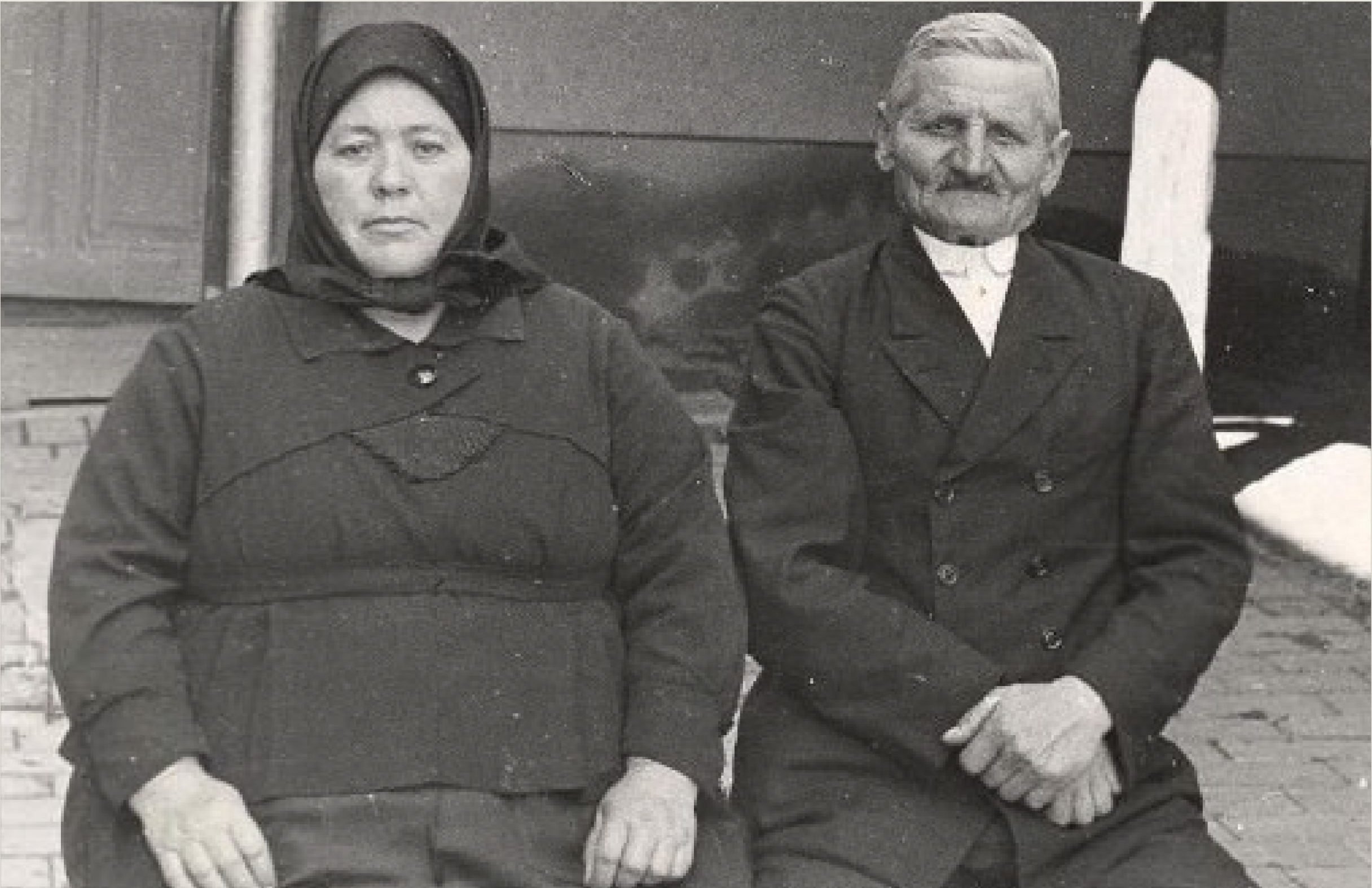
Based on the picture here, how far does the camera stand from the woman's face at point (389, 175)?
299cm

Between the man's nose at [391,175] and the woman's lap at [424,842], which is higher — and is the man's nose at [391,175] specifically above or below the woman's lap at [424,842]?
above

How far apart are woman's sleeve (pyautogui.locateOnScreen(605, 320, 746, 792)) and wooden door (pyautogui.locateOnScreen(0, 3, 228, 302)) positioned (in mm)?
6469

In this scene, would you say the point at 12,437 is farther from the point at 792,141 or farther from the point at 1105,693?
the point at 1105,693

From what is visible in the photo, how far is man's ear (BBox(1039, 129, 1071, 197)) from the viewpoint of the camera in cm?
319

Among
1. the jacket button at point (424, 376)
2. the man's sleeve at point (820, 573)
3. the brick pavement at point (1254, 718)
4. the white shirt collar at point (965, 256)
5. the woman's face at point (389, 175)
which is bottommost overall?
the brick pavement at point (1254, 718)

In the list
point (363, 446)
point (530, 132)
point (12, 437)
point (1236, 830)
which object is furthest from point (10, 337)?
point (363, 446)

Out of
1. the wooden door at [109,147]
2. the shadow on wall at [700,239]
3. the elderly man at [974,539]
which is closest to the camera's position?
the elderly man at [974,539]

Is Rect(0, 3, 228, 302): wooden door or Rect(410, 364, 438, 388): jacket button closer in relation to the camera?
Rect(410, 364, 438, 388): jacket button

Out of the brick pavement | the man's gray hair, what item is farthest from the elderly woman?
the brick pavement

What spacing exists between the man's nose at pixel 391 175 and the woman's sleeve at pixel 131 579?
32 centimetres

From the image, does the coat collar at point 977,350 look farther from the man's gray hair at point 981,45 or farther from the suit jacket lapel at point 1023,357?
the man's gray hair at point 981,45

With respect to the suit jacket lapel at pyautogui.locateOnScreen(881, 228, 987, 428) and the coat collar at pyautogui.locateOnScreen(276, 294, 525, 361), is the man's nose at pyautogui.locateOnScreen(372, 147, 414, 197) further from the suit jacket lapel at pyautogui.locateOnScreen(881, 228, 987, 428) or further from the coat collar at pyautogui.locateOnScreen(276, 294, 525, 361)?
the suit jacket lapel at pyautogui.locateOnScreen(881, 228, 987, 428)

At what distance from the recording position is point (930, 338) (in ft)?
10.5

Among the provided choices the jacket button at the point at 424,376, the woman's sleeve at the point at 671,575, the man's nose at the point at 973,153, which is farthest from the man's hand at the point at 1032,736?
the jacket button at the point at 424,376
